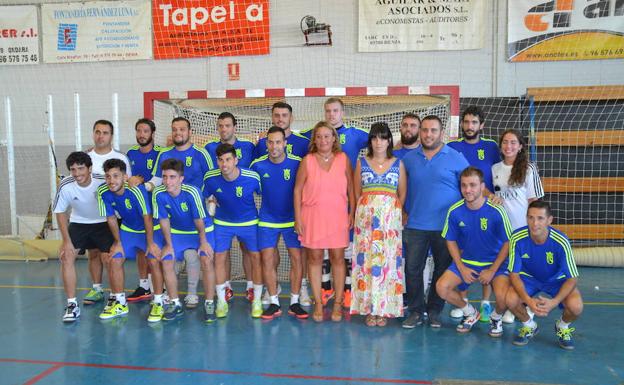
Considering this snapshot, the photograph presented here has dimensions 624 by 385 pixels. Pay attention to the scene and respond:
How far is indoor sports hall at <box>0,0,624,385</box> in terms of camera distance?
11.6 feet

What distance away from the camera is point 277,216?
449 cm

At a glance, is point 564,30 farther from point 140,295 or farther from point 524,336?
point 140,295

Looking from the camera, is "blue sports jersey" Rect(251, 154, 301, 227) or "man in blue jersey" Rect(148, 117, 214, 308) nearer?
"blue sports jersey" Rect(251, 154, 301, 227)

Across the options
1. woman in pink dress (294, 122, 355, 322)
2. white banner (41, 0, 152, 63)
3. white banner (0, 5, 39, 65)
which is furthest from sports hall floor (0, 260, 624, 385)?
white banner (0, 5, 39, 65)

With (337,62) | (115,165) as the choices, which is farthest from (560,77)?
(115,165)

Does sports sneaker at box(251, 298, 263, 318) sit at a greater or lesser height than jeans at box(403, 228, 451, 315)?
lesser

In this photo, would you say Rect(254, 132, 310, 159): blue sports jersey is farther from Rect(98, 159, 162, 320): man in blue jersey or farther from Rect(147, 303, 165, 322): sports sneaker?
Rect(147, 303, 165, 322): sports sneaker

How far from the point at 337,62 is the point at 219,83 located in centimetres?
218

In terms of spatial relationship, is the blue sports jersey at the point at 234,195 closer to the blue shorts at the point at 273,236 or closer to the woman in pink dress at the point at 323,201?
the blue shorts at the point at 273,236

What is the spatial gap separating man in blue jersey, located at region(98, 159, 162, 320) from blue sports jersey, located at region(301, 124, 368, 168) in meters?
1.87

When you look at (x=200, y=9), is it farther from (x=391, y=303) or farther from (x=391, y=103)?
(x=391, y=303)

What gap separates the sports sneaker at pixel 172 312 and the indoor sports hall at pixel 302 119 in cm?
5

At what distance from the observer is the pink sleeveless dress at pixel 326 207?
418cm

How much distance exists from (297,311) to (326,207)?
1033mm
